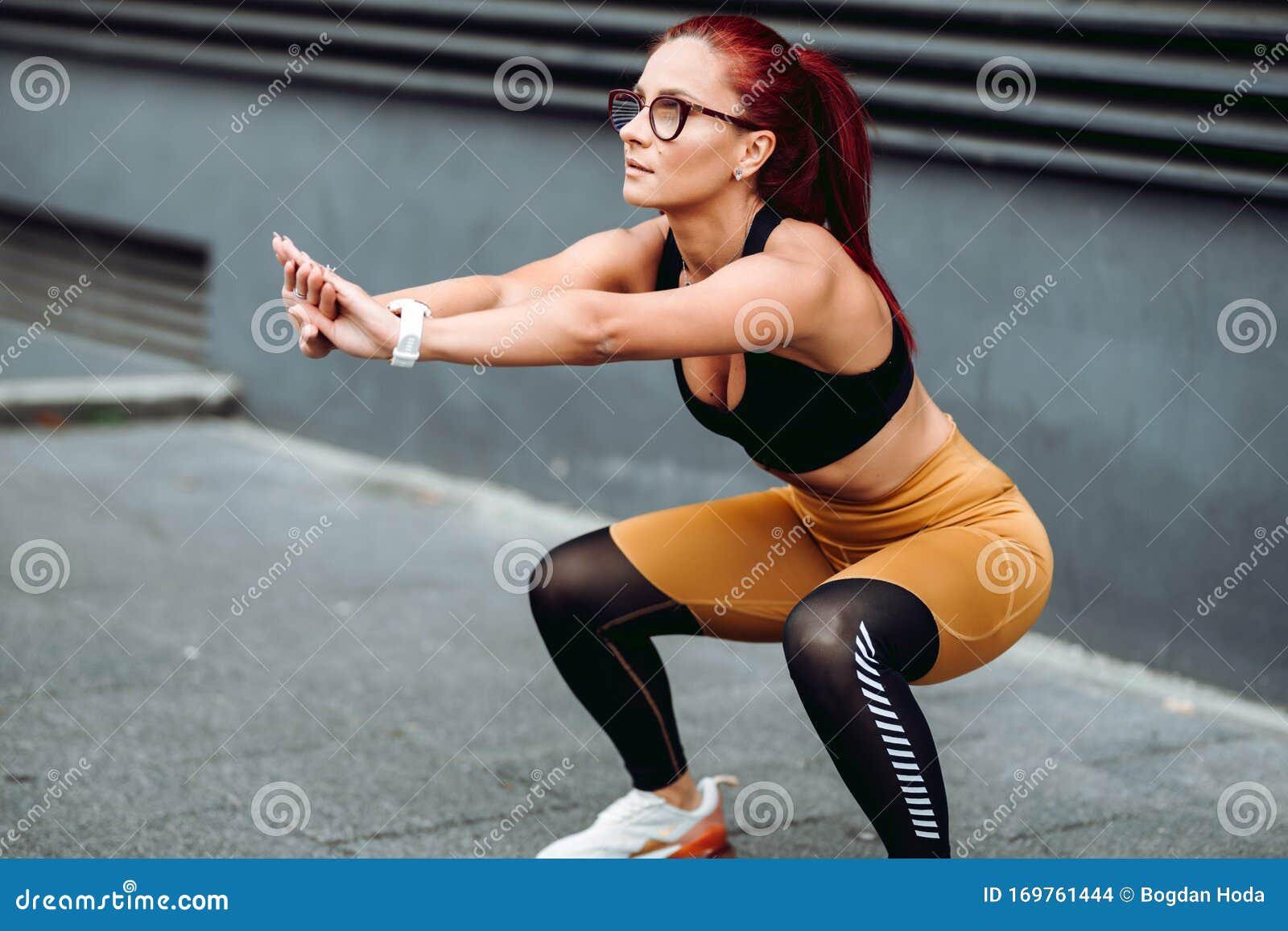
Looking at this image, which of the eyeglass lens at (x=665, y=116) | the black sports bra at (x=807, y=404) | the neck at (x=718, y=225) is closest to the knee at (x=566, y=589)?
the black sports bra at (x=807, y=404)

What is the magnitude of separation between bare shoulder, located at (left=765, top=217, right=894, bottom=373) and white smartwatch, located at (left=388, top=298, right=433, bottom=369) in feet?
2.15

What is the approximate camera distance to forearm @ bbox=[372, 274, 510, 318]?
9.25 feet

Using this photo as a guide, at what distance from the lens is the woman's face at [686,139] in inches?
107

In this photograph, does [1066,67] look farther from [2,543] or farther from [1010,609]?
[2,543]

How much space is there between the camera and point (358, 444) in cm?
718

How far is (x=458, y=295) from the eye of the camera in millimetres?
2854

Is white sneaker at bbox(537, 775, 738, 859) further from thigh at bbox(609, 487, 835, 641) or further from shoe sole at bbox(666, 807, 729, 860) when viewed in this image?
thigh at bbox(609, 487, 835, 641)

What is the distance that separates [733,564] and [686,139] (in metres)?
0.88

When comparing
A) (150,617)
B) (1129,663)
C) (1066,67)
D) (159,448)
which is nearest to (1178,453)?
(1129,663)

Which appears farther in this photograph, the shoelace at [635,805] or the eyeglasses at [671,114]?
the shoelace at [635,805]

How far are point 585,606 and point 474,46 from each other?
398 cm

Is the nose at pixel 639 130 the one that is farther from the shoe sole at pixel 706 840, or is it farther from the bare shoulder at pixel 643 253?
the shoe sole at pixel 706 840

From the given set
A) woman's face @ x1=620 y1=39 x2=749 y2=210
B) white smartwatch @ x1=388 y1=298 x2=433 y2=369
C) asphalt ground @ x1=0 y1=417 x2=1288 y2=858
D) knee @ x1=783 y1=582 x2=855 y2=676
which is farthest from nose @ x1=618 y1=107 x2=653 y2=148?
asphalt ground @ x1=0 y1=417 x2=1288 y2=858

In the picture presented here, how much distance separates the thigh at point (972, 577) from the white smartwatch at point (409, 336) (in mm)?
883
